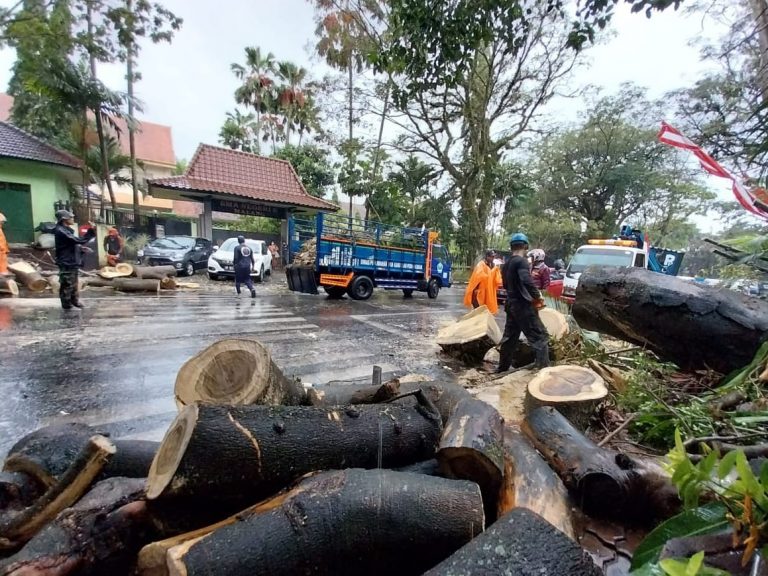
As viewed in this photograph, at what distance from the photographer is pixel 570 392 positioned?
9.92ft

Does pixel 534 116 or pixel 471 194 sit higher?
pixel 534 116

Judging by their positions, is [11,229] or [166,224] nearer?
[11,229]

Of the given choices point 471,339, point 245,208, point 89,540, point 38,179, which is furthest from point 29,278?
point 89,540

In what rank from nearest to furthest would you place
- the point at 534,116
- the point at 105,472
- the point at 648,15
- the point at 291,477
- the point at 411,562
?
the point at 411,562 → the point at 291,477 → the point at 105,472 → the point at 648,15 → the point at 534,116

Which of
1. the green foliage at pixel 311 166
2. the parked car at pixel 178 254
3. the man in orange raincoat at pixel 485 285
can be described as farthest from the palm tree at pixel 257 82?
the man in orange raincoat at pixel 485 285

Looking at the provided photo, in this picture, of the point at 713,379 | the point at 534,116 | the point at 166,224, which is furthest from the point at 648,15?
the point at 166,224

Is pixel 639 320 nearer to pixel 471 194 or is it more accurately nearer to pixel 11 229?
pixel 471 194

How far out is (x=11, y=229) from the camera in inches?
571

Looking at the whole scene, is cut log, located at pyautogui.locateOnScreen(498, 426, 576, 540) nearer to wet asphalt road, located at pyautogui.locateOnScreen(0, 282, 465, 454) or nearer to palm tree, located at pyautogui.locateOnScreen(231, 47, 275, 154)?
wet asphalt road, located at pyautogui.locateOnScreen(0, 282, 465, 454)

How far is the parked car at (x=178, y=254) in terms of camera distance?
14.8 metres

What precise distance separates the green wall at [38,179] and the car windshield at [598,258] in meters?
18.8

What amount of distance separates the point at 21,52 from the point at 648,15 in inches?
725

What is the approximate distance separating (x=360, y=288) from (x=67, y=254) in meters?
6.70

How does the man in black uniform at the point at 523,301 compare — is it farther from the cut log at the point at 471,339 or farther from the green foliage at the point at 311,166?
the green foliage at the point at 311,166
